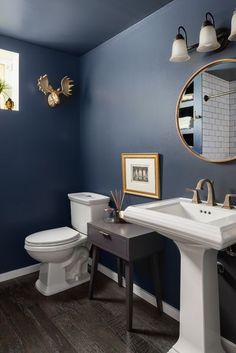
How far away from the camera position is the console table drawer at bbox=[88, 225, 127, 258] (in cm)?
179

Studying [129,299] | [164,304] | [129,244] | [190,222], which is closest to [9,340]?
[129,299]

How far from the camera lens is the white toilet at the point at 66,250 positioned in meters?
2.15

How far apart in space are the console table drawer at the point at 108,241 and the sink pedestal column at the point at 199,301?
1.56 feet

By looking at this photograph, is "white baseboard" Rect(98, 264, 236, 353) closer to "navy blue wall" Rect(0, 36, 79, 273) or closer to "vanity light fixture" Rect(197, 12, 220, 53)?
"navy blue wall" Rect(0, 36, 79, 273)

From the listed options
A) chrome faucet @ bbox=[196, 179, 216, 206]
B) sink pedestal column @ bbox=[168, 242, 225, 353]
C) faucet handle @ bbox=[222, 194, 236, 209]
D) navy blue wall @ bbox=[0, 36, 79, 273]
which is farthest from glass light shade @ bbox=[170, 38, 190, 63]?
navy blue wall @ bbox=[0, 36, 79, 273]

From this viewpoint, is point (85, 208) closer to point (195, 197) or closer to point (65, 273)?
point (65, 273)

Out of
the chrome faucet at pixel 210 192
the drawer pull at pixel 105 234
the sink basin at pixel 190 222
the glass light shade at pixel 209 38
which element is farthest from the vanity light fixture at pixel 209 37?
the drawer pull at pixel 105 234

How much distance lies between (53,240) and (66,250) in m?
0.15

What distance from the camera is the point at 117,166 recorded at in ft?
7.91

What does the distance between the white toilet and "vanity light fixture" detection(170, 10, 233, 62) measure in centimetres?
141

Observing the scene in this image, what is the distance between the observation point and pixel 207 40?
1461 mm

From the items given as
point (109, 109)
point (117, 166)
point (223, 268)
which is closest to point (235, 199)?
point (223, 268)

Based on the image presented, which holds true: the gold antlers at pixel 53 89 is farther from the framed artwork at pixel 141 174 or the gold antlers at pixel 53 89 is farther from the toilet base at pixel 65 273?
the toilet base at pixel 65 273

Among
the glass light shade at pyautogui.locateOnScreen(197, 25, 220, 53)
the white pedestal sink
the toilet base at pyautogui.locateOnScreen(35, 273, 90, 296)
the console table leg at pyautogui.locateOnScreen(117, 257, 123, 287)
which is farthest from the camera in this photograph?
the console table leg at pyautogui.locateOnScreen(117, 257, 123, 287)
